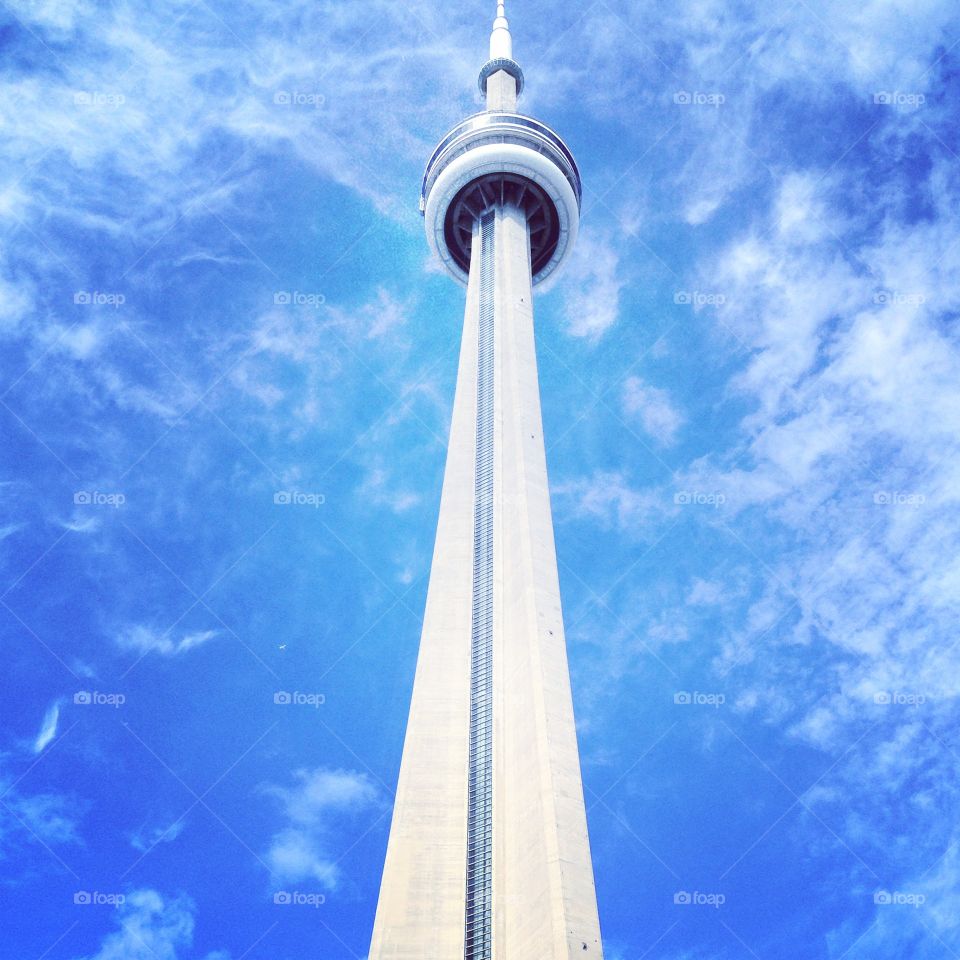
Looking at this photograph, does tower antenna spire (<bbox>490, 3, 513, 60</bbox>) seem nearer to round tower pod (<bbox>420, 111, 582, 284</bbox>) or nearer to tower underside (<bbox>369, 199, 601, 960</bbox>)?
round tower pod (<bbox>420, 111, 582, 284</bbox>)

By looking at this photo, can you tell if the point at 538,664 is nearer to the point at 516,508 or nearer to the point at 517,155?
the point at 516,508

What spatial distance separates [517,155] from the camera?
159ft

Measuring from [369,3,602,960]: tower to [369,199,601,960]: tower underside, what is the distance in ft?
0.13

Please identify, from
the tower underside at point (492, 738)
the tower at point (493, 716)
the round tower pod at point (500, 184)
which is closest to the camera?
the tower underside at point (492, 738)

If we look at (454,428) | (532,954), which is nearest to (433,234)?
(454,428)

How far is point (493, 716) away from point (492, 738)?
2.17 feet

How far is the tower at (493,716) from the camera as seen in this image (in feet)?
76.5

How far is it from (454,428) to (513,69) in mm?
28159

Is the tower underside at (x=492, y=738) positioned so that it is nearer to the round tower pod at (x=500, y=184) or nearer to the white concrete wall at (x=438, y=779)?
the white concrete wall at (x=438, y=779)

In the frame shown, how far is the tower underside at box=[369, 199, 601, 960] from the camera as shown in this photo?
2319 centimetres

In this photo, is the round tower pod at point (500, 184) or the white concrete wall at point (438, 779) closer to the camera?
the white concrete wall at point (438, 779)

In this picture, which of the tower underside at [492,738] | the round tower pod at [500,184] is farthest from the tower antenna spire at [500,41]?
the tower underside at [492,738]

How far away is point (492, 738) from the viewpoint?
27.5 meters

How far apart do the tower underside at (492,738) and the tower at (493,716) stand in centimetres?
4
